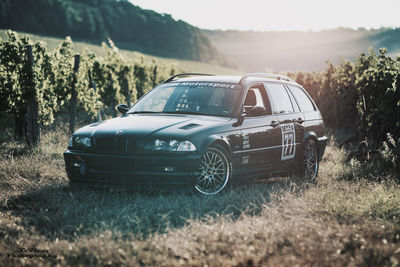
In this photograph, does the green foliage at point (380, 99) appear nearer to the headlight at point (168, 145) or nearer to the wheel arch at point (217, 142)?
the wheel arch at point (217, 142)

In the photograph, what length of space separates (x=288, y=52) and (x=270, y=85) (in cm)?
7873

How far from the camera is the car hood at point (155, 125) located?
21.4 ft

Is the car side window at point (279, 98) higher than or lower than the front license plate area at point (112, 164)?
higher

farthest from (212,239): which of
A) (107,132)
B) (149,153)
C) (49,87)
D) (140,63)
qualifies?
(140,63)

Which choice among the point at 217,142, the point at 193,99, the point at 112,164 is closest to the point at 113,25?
the point at 193,99

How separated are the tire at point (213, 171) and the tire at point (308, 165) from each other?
2.06m

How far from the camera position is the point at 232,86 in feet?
25.8

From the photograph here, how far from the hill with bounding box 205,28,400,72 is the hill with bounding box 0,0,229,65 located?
6.74 m

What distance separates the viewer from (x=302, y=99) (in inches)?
370

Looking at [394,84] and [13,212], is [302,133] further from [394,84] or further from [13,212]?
[13,212]

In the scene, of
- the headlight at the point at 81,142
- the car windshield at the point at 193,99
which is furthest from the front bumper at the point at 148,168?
the car windshield at the point at 193,99

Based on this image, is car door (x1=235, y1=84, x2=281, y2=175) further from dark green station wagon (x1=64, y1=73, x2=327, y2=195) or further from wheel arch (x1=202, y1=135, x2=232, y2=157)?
wheel arch (x1=202, y1=135, x2=232, y2=157)

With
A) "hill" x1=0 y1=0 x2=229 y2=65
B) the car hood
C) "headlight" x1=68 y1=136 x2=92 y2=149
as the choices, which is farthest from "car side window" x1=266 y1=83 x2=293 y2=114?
"hill" x1=0 y1=0 x2=229 y2=65

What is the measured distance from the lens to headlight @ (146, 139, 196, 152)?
252 inches
